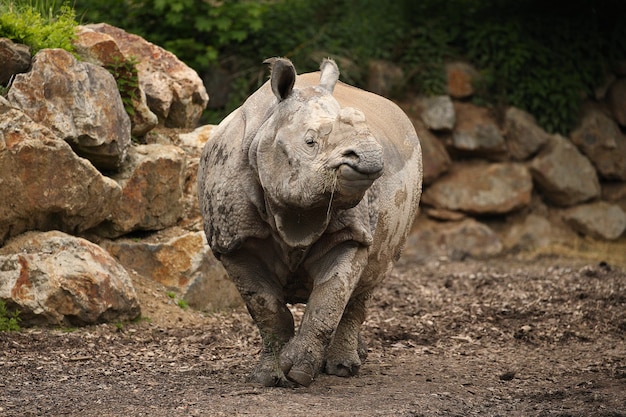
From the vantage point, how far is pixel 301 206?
505 cm

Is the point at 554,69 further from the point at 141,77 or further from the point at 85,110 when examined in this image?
the point at 85,110

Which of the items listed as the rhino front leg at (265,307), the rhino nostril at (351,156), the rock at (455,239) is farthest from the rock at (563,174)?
the rhino nostril at (351,156)

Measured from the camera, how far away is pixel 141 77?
9047 millimetres

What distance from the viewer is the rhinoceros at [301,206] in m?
4.96

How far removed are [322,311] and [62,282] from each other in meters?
2.49

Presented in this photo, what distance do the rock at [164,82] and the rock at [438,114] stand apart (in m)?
4.69

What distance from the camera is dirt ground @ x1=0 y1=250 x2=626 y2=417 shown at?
17.6 ft

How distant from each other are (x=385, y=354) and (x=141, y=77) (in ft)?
11.0

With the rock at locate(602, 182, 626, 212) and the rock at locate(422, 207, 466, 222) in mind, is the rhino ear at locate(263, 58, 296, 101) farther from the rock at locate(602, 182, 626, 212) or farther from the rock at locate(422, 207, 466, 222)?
the rock at locate(602, 182, 626, 212)

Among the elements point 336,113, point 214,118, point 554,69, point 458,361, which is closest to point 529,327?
point 458,361

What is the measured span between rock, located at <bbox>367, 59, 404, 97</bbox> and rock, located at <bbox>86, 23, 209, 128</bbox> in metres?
4.44

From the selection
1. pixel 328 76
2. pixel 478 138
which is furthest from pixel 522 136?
pixel 328 76

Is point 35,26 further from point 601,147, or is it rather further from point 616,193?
point 616,193

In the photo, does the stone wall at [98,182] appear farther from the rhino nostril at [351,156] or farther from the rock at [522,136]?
the rock at [522,136]
